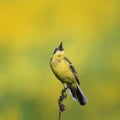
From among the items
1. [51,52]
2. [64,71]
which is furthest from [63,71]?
[51,52]

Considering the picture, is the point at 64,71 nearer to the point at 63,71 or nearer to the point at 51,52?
the point at 63,71

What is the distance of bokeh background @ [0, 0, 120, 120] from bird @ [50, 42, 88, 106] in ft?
0.43

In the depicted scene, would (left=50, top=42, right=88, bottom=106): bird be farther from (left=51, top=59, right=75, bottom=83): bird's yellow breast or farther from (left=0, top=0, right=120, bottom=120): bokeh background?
(left=0, top=0, right=120, bottom=120): bokeh background

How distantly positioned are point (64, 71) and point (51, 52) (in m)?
0.19

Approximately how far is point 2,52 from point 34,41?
91 millimetres

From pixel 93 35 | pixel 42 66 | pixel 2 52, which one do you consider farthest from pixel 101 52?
pixel 2 52

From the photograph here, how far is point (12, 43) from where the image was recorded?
1.08 m

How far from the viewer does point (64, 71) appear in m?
0.85

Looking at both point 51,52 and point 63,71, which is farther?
point 51,52

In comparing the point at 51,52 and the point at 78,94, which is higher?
the point at 51,52

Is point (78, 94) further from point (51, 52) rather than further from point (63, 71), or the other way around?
point (51, 52)

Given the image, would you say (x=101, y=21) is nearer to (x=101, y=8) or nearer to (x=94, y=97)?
(x=101, y=8)

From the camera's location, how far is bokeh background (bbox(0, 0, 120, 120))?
40.1 inches

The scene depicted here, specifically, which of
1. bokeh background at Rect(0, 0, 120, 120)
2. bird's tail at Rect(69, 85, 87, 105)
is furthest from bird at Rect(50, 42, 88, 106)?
bokeh background at Rect(0, 0, 120, 120)
